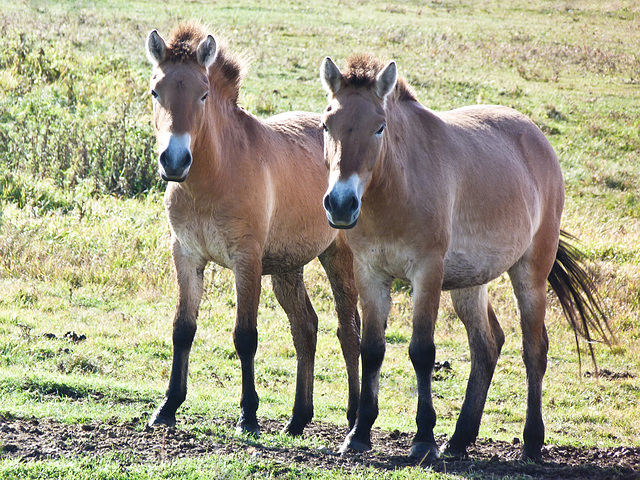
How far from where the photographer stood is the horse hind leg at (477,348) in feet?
20.4

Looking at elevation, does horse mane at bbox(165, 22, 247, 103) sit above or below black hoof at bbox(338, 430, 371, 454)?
above

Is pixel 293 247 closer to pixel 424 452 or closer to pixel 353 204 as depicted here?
pixel 353 204

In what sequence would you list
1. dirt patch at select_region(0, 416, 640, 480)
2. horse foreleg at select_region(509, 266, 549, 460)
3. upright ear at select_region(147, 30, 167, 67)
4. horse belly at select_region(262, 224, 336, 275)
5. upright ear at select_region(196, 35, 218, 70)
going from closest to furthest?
dirt patch at select_region(0, 416, 640, 480), upright ear at select_region(147, 30, 167, 67), upright ear at select_region(196, 35, 218, 70), horse foreleg at select_region(509, 266, 549, 460), horse belly at select_region(262, 224, 336, 275)

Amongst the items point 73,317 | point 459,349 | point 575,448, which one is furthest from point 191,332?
point 459,349

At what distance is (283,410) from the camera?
7.43 meters

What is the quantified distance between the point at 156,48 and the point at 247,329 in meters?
2.33

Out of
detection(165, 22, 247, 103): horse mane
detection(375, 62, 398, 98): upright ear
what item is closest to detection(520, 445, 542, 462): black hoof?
detection(375, 62, 398, 98): upright ear

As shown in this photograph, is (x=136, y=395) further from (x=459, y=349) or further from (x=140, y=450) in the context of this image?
(x=459, y=349)

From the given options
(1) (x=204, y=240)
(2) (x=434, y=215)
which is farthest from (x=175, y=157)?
(2) (x=434, y=215)

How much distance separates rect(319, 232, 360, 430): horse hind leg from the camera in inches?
279

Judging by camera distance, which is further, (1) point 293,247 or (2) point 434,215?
(1) point 293,247

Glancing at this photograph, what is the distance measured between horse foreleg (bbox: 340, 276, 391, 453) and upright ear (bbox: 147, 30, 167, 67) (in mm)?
2348

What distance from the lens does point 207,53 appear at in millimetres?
5898

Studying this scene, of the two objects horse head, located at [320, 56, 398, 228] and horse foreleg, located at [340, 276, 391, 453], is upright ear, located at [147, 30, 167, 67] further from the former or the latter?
horse foreleg, located at [340, 276, 391, 453]
